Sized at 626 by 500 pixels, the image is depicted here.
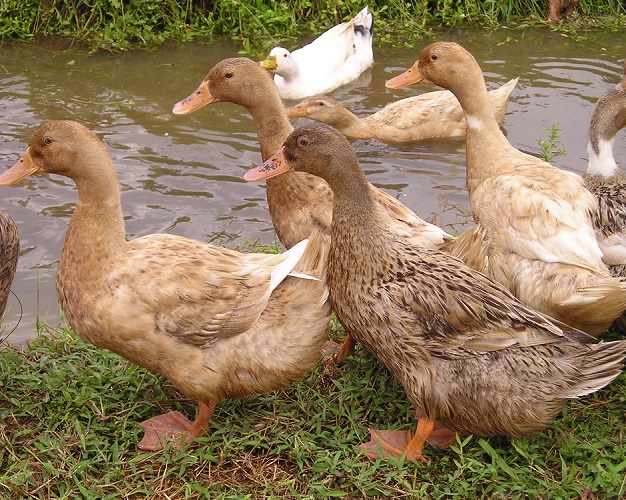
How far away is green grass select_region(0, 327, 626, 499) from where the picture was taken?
11.2 feet

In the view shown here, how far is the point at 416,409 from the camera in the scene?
3668mm

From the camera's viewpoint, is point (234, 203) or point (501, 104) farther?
point (501, 104)

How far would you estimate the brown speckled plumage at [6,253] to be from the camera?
417 centimetres

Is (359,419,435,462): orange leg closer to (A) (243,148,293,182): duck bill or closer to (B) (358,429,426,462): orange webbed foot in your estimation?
(B) (358,429,426,462): orange webbed foot

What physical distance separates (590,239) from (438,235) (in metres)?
0.77

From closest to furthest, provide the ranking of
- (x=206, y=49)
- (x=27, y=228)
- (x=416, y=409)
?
1. (x=416, y=409)
2. (x=27, y=228)
3. (x=206, y=49)

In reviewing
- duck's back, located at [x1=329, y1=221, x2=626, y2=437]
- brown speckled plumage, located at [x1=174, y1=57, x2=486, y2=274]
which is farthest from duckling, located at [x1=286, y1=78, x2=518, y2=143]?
duck's back, located at [x1=329, y1=221, x2=626, y2=437]

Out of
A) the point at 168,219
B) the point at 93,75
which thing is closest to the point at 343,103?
the point at 93,75

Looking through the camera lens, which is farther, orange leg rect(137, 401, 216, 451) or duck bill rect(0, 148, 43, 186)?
duck bill rect(0, 148, 43, 186)

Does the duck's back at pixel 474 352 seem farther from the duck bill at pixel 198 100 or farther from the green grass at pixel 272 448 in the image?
the duck bill at pixel 198 100

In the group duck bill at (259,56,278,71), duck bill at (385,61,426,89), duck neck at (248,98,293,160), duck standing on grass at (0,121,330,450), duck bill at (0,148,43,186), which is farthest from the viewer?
duck bill at (259,56,278,71)

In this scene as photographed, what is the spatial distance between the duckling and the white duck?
0.85 m

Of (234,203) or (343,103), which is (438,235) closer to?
(234,203)

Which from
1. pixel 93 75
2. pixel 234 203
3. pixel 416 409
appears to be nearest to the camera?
pixel 416 409
